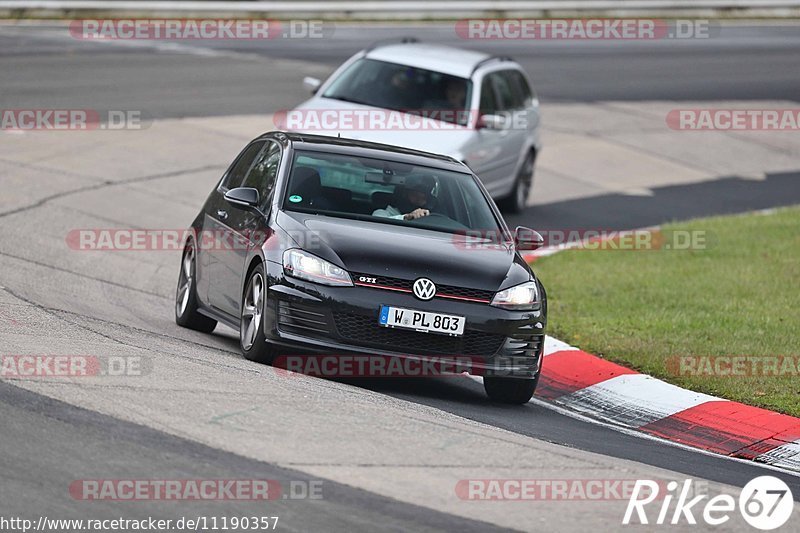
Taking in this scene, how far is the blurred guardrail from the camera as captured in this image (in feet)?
106

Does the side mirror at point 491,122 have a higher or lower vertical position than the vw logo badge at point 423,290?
lower

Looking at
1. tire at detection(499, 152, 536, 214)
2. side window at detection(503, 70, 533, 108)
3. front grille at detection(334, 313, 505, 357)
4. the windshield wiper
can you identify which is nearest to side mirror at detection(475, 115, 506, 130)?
the windshield wiper

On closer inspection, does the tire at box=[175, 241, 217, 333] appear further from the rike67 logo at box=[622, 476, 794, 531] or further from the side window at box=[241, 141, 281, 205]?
the rike67 logo at box=[622, 476, 794, 531]

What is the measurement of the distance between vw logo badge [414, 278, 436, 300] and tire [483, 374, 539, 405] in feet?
3.01

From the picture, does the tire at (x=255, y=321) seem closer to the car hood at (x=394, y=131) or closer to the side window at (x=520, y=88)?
the car hood at (x=394, y=131)

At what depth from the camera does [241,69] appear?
26.9m

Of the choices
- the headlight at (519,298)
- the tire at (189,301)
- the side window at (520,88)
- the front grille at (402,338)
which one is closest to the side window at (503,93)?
the side window at (520,88)

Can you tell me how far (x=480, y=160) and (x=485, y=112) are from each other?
804 millimetres

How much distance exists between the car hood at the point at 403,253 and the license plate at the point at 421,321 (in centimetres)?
22

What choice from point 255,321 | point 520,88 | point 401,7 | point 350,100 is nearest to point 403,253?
point 255,321

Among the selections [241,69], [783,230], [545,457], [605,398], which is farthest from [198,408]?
[241,69]

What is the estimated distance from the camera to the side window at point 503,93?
17859 millimetres

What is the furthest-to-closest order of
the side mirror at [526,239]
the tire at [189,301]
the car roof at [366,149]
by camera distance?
1. the tire at [189,301]
2. the car roof at [366,149]
3. the side mirror at [526,239]

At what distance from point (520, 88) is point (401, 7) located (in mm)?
18023
